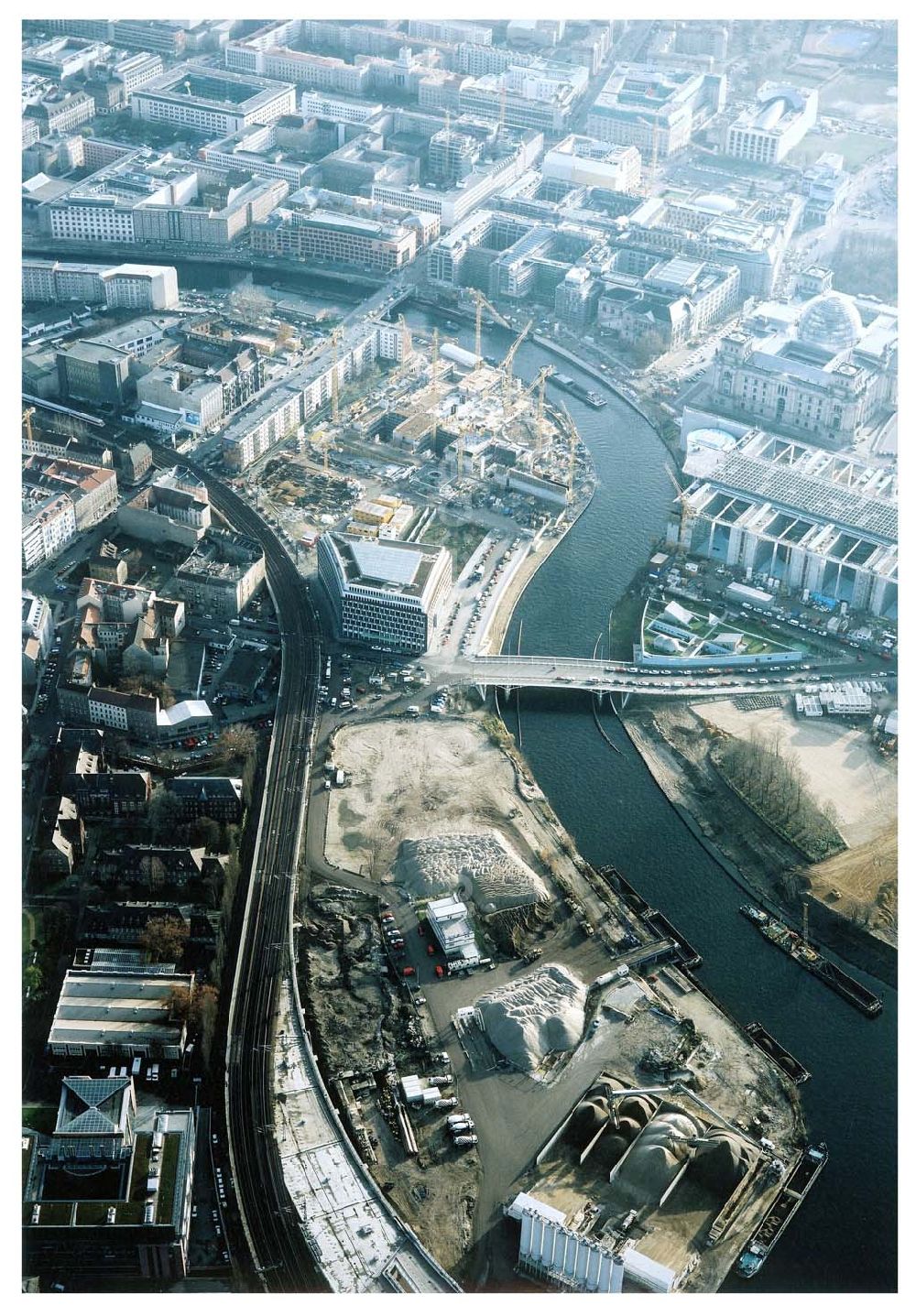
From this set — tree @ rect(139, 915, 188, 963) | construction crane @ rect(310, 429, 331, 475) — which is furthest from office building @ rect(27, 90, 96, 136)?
tree @ rect(139, 915, 188, 963)

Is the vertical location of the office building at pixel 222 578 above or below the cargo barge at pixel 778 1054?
above

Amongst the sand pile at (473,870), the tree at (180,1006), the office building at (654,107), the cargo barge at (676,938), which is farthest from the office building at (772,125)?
the tree at (180,1006)

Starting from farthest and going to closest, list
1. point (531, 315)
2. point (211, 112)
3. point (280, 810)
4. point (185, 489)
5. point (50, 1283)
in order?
point (211, 112)
point (531, 315)
point (185, 489)
point (280, 810)
point (50, 1283)

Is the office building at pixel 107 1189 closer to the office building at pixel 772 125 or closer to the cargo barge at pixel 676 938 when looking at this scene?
the cargo barge at pixel 676 938

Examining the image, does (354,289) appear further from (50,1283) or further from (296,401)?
(50,1283)

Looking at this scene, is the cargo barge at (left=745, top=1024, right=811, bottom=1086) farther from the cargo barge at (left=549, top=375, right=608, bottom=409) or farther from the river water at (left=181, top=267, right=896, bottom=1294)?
the cargo barge at (left=549, top=375, right=608, bottom=409)

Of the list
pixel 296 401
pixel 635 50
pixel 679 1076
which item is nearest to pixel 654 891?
pixel 679 1076
